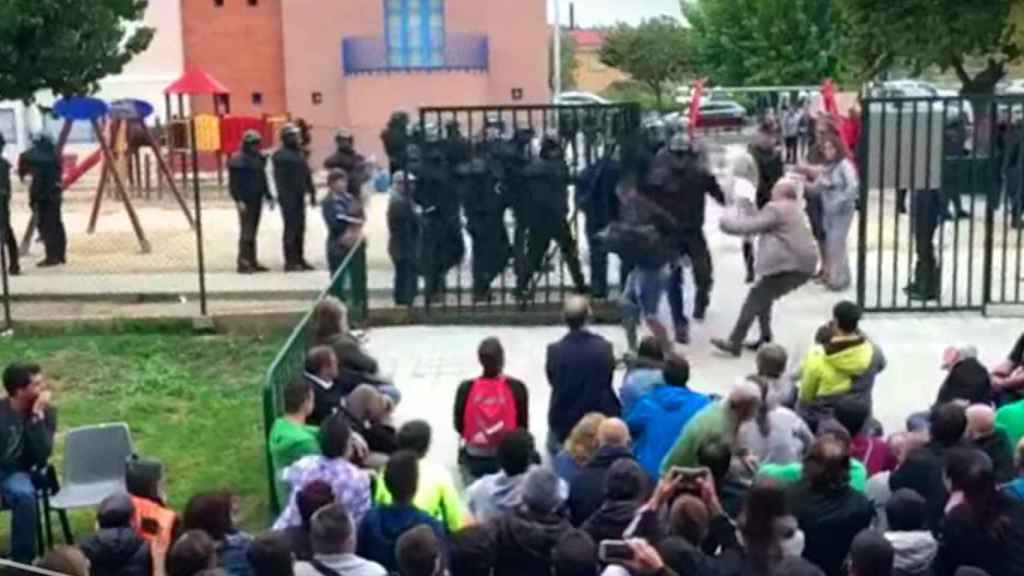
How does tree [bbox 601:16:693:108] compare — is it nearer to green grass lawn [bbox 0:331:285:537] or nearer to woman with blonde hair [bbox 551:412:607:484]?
green grass lawn [bbox 0:331:285:537]

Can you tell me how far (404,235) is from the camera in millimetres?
15664

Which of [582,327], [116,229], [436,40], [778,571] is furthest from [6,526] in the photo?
[436,40]

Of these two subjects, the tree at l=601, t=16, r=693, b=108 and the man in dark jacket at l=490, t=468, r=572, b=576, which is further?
the tree at l=601, t=16, r=693, b=108

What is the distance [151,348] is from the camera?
16.0 meters

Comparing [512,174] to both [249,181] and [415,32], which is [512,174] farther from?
[415,32]

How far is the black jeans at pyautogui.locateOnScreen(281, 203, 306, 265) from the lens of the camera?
63.1ft

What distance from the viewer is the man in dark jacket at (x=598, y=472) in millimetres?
7605

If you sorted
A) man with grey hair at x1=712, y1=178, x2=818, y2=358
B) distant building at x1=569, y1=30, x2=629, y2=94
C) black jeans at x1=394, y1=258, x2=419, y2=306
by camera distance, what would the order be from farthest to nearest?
distant building at x1=569, y1=30, x2=629, y2=94 < black jeans at x1=394, y1=258, x2=419, y2=306 < man with grey hair at x1=712, y1=178, x2=818, y2=358

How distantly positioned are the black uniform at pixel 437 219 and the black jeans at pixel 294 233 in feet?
12.5

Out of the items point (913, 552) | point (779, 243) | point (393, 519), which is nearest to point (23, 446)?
point (393, 519)

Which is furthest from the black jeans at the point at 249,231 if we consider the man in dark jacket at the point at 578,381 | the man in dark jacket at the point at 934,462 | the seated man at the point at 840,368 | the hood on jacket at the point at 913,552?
the hood on jacket at the point at 913,552

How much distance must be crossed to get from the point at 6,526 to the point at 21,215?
18.6 m

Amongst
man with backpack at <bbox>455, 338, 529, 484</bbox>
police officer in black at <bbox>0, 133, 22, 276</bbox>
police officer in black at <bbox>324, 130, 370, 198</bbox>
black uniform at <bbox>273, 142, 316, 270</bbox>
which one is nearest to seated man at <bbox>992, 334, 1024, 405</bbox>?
→ man with backpack at <bbox>455, 338, 529, 484</bbox>

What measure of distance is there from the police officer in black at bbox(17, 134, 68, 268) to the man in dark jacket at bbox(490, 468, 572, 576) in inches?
548
